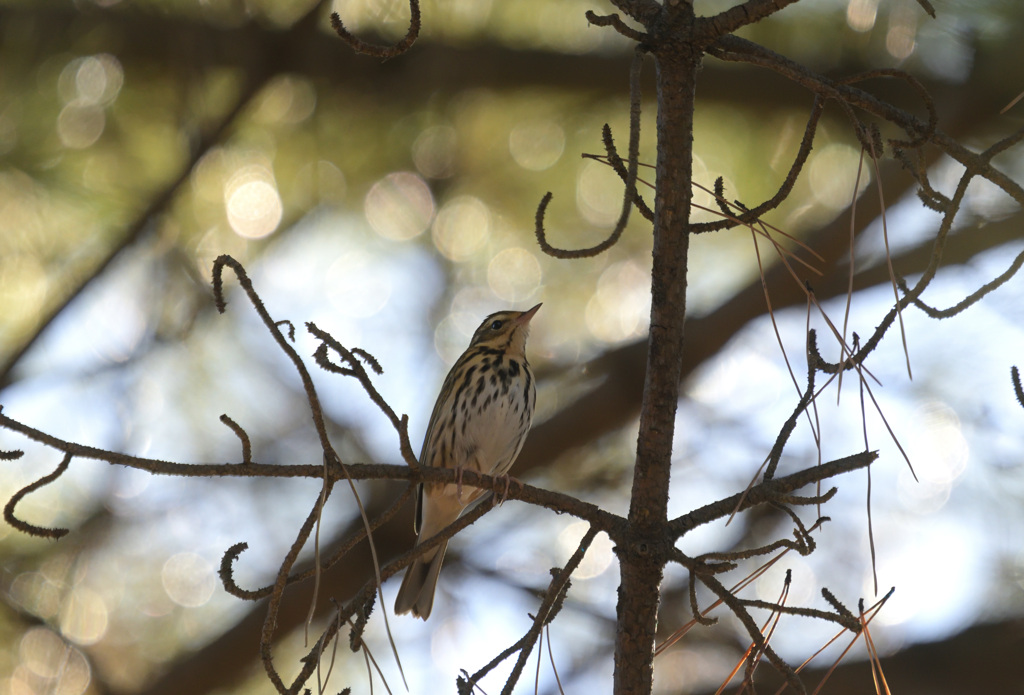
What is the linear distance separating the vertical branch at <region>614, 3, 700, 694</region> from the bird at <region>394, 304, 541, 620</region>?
1491mm

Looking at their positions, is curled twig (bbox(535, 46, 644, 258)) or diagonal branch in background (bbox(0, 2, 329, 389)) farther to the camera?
diagonal branch in background (bbox(0, 2, 329, 389))

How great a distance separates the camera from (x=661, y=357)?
58.7 inches

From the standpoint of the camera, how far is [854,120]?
1438mm

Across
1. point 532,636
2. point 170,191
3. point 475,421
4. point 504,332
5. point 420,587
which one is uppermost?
point 170,191

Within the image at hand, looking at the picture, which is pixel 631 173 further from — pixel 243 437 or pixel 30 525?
pixel 30 525

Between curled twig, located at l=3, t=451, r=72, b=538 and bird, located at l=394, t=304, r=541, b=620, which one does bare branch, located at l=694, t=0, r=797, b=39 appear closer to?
curled twig, located at l=3, t=451, r=72, b=538

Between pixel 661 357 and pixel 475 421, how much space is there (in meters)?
1.74

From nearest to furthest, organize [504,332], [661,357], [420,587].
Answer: [661,357], [420,587], [504,332]

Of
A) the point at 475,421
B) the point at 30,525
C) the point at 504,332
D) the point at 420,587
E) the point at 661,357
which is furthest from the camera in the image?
the point at 504,332

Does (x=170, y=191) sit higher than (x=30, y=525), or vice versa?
(x=170, y=191)

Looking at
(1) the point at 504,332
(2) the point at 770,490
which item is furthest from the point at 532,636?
(1) the point at 504,332

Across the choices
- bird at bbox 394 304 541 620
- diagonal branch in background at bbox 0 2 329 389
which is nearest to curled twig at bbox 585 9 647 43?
bird at bbox 394 304 541 620

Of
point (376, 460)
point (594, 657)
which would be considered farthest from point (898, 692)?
point (376, 460)

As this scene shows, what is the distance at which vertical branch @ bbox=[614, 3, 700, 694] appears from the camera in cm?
145
